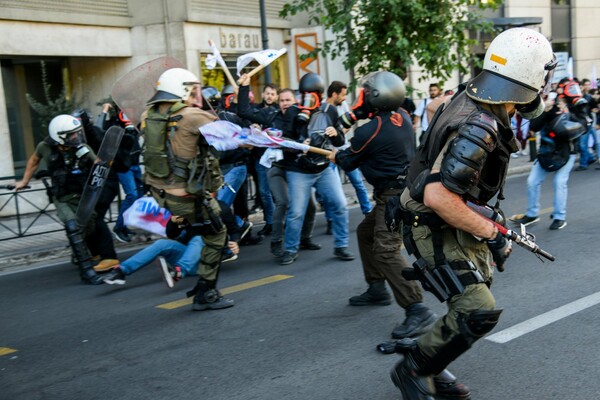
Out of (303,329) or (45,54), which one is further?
(45,54)

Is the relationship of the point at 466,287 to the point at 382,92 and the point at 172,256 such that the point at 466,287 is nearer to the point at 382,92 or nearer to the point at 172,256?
the point at 382,92

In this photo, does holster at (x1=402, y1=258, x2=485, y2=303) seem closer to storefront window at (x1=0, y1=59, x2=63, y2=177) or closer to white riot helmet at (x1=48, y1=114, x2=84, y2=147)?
white riot helmet at (x1=48, y1=114, x2=84, y2=147)

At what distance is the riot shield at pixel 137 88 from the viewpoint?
6797 mm

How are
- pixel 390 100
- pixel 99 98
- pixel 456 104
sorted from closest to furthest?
1. pixel 456 104
2. pixel 390 100
3. pixel 99 98

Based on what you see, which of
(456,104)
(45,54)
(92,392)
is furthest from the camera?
(45,54)

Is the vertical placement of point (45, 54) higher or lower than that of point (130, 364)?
higher

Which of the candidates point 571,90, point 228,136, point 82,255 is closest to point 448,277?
point 228,136

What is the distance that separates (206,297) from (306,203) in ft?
6.95

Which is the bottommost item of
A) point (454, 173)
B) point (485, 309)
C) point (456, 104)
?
point (485, 309)

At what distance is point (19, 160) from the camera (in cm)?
1309

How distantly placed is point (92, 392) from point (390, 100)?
2.78 m

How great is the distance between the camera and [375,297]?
5.89m

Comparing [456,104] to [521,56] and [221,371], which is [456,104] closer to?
[521,56]

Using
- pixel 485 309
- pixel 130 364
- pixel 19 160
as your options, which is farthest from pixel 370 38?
pixel 485 309
